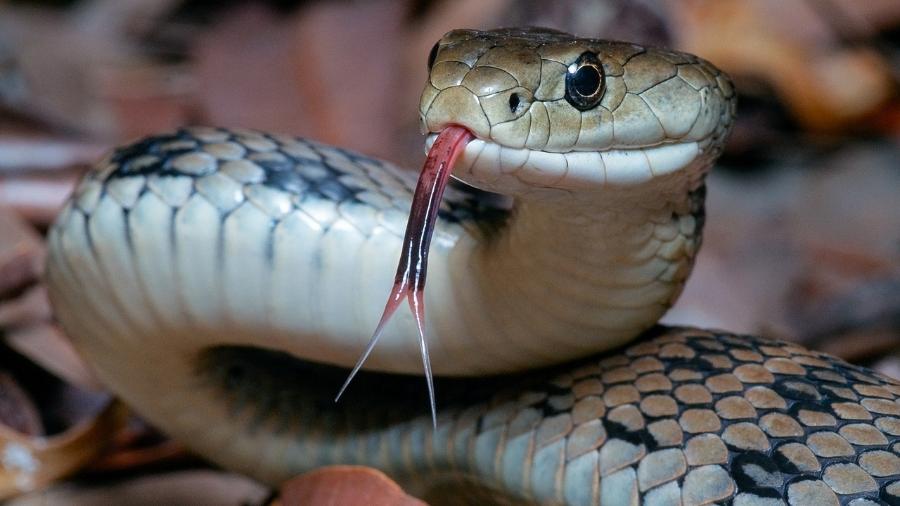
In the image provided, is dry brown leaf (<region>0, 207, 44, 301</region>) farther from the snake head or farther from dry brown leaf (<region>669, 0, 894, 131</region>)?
dry brown leaf (<region>669, 0, 894, 131</region>)

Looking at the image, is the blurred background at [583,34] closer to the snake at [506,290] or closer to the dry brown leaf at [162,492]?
the dry brown leaf at [162,492]

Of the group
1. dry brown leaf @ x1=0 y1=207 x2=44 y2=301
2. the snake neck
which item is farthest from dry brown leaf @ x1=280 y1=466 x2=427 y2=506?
dry brown leaf @ x1=0 y1=207 x2=44 y2=301

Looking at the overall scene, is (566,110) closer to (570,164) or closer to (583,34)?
(570,164)

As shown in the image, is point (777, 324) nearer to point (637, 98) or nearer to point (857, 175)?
point (857, 175)

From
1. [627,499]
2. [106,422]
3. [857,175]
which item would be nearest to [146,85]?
[106,422]

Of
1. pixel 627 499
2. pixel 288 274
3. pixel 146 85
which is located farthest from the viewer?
pixel 146 85

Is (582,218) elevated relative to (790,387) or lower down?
elevated
